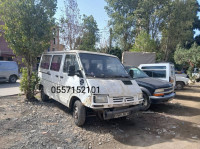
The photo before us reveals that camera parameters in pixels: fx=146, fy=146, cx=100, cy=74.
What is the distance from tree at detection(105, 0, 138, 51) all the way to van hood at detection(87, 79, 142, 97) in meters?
15.8

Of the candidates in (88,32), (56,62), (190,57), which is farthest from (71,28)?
(190,57)

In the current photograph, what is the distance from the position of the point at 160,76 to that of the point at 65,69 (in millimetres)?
5852

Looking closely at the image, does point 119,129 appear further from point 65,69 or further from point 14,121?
point 14,121

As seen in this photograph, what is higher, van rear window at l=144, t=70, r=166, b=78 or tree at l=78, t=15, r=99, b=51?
tree at l=78, t=15, r=99, b=51

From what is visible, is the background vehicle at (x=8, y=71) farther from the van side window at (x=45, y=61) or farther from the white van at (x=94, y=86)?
the white van at (x=94, y=86)

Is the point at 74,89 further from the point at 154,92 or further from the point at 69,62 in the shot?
the point at 154,92

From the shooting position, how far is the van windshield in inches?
165

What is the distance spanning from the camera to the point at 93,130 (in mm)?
4074

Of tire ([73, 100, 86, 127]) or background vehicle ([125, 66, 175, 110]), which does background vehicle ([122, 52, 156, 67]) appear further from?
tire ([73, 100, 86, 127])

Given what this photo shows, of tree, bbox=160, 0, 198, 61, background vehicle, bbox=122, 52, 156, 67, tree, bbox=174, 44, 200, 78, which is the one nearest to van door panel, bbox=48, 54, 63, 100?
background vehicle, bbox=122, 52, 156, 67

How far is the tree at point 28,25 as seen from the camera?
19.1 ft

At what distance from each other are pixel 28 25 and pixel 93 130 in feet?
16.3

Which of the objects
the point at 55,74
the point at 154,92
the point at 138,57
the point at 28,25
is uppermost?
the point at 28,25

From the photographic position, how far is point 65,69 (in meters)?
4.82
